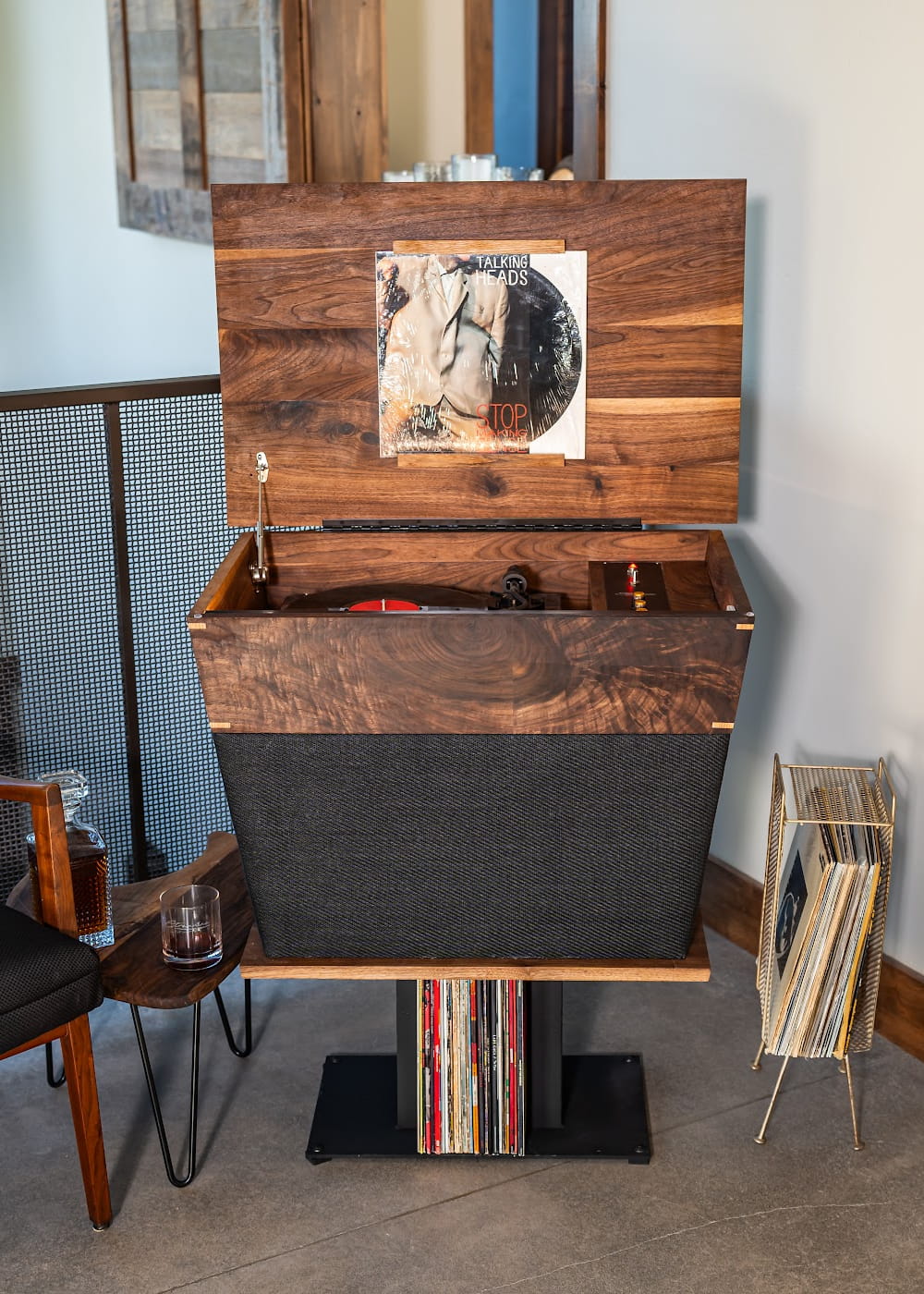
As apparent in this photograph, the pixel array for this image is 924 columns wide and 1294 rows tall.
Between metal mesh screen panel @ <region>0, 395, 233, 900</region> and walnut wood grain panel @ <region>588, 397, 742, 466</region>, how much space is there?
84 cm

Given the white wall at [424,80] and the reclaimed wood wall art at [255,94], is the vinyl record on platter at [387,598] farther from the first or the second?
the white wall at [424,80]

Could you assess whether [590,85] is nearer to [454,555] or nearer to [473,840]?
[454,555]

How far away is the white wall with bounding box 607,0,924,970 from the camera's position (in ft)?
6.40

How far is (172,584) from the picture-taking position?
7.71 feet

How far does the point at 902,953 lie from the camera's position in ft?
7.00

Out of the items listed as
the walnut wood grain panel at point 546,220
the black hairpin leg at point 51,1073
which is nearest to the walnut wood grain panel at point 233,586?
the walnut wood grain panel at point 546,220

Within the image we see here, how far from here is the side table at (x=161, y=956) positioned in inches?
69.9

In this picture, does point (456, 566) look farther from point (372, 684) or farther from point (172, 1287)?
point (172, 1287)

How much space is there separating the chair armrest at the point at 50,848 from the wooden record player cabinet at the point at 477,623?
271 mm

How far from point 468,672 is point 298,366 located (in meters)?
0.52

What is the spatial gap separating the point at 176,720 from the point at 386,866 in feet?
3.11

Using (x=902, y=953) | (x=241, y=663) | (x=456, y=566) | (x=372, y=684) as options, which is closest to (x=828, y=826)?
(x=902, y=953)

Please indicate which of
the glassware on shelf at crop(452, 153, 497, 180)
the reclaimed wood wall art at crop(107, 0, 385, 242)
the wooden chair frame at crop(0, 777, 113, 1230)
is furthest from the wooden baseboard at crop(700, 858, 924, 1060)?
the reclaimed wood wall art at crop(107, 0, 385, 242)

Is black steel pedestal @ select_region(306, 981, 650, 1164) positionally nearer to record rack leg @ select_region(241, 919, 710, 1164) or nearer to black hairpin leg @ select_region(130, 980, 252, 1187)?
record rack leg @ select_region(241, 919, 710, 1164)
